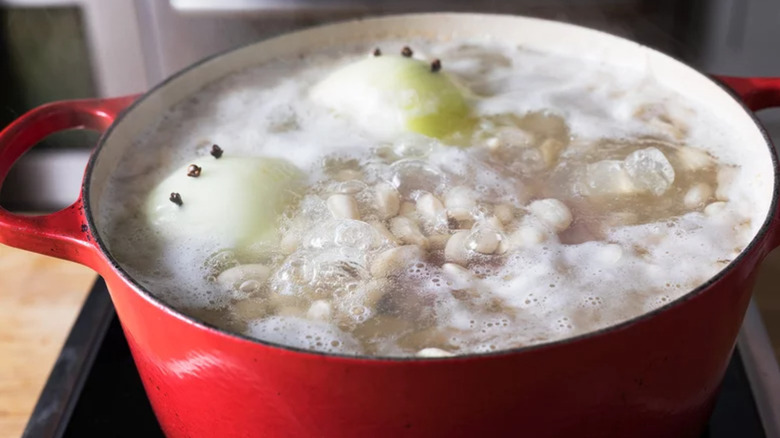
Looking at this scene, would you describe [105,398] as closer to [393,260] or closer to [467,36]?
[393,260]

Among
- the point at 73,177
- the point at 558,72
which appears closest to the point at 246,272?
the point at 558,72

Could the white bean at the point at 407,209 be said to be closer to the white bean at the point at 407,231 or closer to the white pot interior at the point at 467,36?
the white bean at the point at 407,231

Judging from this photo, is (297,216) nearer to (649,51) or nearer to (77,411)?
(77,411)

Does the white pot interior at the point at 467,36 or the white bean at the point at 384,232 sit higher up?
the white pot interior at the point at 467,36

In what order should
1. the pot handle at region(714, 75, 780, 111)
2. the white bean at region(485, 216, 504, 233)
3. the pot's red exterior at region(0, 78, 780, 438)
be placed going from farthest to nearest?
the pot handle at region(714, 75, 780, 111), the white bean at region(485, 216, 504, 233), the pot's red exterior at region(0, 78, 780, 438)

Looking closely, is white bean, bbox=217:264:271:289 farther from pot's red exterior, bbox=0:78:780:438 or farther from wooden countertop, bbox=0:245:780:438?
wooden countertop, bbox=0:245:780:438

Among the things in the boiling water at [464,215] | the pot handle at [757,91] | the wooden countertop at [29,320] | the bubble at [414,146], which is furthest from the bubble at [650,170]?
the wooden countertop at [29,320]

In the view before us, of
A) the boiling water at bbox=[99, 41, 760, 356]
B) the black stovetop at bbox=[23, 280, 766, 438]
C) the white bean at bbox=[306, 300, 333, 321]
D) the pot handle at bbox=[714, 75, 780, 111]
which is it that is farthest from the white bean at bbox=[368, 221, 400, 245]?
the pot handle at bbox=[714, 75, 780, 111]
